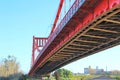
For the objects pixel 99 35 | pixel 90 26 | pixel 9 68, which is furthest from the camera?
pixel 9 68

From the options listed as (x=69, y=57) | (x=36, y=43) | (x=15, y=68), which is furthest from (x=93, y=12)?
(x=15, y=68)

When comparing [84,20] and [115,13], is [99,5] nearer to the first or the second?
[115,13]

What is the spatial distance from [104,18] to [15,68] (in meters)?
107

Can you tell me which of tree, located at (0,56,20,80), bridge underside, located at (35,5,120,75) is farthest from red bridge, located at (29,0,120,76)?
tree, located at (0,56,20,80)

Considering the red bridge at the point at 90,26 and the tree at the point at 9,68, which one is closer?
the red bridge at the point at 90,26

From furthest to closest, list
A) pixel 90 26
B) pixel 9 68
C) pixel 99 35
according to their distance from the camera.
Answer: pixel 9 68 → pixel 99 35 → pixel 90 26

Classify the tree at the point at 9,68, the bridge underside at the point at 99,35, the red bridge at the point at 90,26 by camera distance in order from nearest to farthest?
the red bridge at the point at 90,26
the bridge underside at the point at 99,35
the tree at the point at 9,68

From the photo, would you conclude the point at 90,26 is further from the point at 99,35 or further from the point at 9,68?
the point at 9,68

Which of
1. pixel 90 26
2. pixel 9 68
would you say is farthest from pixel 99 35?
pixel 9 68

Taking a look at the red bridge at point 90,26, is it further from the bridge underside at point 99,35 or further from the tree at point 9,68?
the tree at point 9,68

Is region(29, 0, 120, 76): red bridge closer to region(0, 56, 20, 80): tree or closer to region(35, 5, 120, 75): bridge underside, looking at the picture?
region(35, 5, 120, 75): bridge underside

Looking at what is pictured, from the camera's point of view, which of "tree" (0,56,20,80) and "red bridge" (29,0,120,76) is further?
"tree" (0,56,20,80)

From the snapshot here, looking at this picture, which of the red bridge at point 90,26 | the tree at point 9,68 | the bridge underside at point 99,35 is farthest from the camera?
the tree at point 9,68

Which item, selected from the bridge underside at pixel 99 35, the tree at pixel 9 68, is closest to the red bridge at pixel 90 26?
the bridge underside at pixel 99 35
